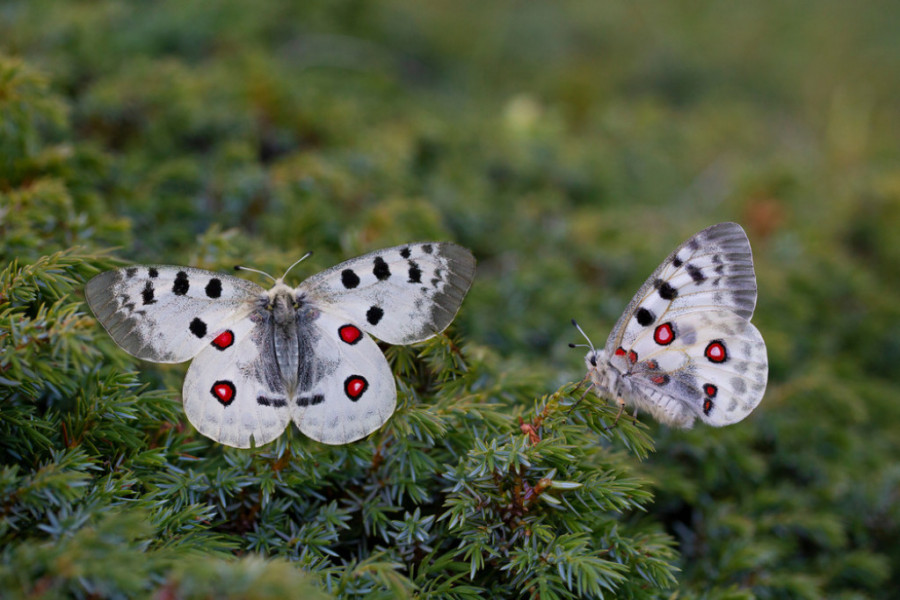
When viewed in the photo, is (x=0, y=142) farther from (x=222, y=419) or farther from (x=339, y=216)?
(x=222, y=419)

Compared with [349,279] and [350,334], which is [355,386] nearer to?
[350,334]

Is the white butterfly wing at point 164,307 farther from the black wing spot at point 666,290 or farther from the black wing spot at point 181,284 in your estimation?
the black wing spot at point 666,290

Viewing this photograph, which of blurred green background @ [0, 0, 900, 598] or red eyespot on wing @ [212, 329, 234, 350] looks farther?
blurred green background @ [0, 0, 900, 598]

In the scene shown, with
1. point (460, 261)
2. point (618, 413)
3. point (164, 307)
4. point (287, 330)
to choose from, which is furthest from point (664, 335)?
point (164, 307)

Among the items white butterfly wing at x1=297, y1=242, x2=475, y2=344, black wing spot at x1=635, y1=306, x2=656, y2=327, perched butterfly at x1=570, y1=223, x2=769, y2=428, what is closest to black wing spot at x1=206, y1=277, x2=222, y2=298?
white butterfly wing at x1=297, y1=242, x2=475, y2=344

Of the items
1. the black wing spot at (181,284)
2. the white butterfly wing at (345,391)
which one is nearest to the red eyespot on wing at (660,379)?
the white butterfly wing at (345,391)

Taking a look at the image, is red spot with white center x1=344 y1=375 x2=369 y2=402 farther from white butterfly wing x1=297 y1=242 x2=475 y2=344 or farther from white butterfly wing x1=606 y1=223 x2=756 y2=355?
white butterfly wing x1=606 y1=223 x2=756 y2=355
